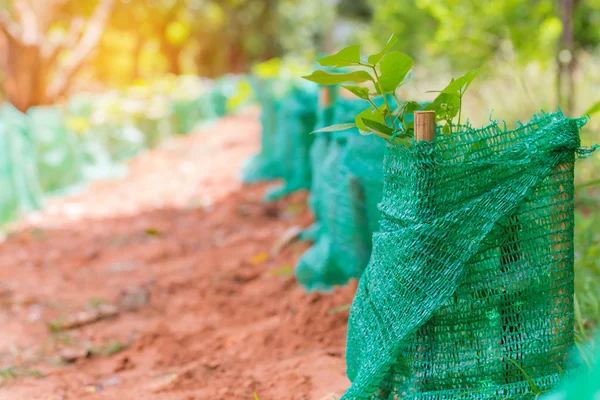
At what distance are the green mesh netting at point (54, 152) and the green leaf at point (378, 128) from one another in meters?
A: 6.45

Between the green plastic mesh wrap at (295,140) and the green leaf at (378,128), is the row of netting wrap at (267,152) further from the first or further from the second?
the green leaf at (378,128)

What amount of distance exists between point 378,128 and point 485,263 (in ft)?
1.77

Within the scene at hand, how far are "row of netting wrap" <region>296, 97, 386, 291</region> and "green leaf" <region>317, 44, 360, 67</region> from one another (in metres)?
1.02

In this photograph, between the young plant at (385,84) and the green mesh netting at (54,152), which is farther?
the green mesh netting at (54,152)

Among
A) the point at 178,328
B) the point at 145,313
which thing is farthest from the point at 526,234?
the point at 145,313

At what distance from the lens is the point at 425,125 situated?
1.90 meters

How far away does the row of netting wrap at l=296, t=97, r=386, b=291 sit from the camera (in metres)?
3.15

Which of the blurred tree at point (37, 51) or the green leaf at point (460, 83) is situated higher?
the blurred tree at point (37, 51)

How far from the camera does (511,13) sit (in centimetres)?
802

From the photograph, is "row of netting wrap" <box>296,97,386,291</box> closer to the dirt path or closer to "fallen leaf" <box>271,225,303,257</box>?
the dirt path

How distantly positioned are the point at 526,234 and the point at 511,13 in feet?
22.7

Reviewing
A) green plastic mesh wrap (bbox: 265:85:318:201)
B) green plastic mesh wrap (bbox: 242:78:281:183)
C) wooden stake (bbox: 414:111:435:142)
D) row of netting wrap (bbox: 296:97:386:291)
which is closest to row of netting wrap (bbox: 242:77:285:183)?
green plastic mesh wrap (bbox: 242:78:281:183)

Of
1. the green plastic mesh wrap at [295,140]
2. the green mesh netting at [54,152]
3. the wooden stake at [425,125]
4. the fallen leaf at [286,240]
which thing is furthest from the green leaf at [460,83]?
the green mesh netting at [54,152]

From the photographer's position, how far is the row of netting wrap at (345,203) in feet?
10.3
